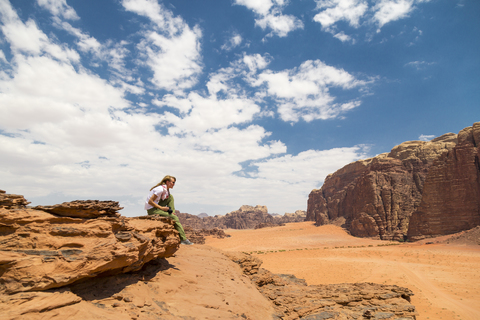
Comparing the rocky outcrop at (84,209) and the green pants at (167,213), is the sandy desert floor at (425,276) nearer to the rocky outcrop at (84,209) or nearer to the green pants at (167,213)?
the green pants at (167,213)

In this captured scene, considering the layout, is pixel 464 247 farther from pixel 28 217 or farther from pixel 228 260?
pixel 28 217

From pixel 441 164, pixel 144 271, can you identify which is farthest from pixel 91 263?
pixel 441 164

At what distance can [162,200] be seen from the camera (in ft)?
22.0

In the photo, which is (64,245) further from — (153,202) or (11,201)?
(153,202)

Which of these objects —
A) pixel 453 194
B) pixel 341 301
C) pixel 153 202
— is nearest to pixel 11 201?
pixel 153 202

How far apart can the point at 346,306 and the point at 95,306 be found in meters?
6.25

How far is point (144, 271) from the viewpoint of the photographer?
5.38m

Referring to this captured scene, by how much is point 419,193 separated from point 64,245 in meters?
49.3

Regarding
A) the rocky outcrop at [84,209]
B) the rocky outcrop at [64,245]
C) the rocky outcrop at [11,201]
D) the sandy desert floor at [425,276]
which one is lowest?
the sandy desert floor at [425,276]

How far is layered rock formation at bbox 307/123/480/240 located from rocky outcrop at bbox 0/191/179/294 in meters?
37.9

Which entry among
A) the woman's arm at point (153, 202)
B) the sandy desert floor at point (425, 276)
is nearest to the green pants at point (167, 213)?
the woman's arm at point (153, 202)

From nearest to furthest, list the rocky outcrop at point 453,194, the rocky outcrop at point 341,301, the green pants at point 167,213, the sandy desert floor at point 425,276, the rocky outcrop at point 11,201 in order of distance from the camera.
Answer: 1. the rocky outcrop at point 11,201
2. the rocky outcrop at point 341,301
3. the green pants at point 167,213
4. the sandy desert floor at point 425,276
5. the rocky outcrop at point 453,194

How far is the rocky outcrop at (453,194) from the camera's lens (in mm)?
29125

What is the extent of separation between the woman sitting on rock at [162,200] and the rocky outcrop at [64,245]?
4.66 feet
